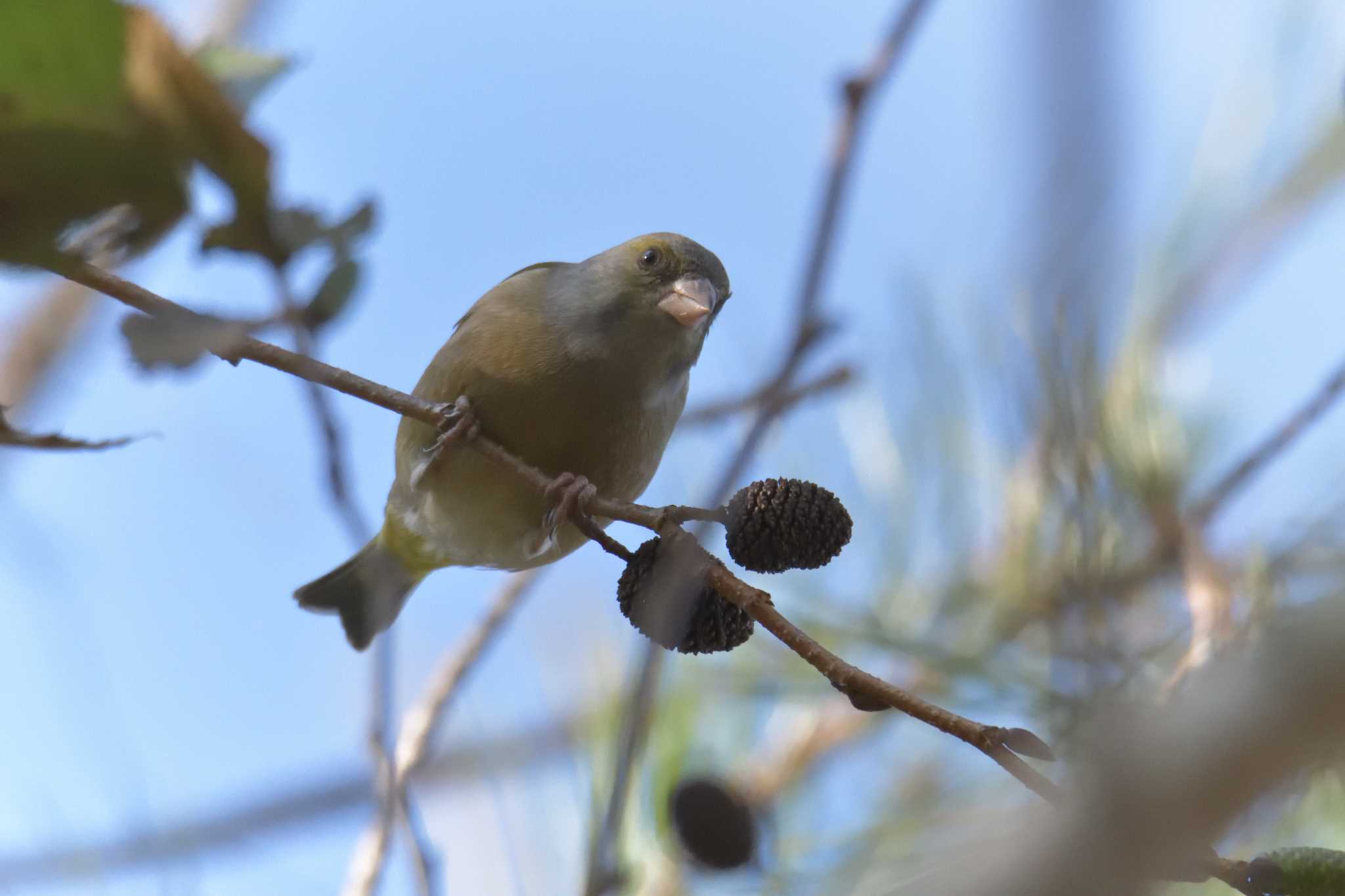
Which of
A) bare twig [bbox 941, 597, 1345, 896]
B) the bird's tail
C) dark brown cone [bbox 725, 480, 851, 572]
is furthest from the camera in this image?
the bird's tail

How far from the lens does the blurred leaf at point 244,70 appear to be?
5.55ft

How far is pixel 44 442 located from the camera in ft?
4.79

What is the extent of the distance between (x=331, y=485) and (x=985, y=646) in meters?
1.46

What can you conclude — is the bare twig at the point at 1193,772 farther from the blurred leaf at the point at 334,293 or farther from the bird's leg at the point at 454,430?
the bird's leg at the point at 454,430

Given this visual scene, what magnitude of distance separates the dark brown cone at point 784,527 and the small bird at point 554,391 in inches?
33.2

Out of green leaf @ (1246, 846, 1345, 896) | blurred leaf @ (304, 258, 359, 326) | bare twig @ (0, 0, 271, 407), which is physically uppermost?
bare twig @ (0, 0, 271, 407)

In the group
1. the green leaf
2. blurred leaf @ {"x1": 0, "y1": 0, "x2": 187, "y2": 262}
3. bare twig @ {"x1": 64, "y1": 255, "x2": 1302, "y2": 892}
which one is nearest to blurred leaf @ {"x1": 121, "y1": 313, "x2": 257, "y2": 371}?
bare twig @ {"x1": 64, "y1": 255, "x2": 1302, "y2": 892}

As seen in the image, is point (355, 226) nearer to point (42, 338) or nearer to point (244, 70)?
point (244, 70)

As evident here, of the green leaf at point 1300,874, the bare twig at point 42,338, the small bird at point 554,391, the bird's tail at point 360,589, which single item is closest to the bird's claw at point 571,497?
the small bird at point 554,391

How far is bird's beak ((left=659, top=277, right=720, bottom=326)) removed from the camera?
3006 mm

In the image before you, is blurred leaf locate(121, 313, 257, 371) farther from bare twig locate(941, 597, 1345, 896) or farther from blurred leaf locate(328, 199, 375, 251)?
bare twig locate(941, 597, 1345, 896)

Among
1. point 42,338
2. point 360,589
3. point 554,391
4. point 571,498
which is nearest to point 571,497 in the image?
point 571,498

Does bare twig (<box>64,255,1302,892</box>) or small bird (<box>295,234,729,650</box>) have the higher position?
small bird (<box>295,234,729,650</box>)

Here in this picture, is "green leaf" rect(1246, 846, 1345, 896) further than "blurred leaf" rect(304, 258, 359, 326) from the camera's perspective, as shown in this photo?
No
